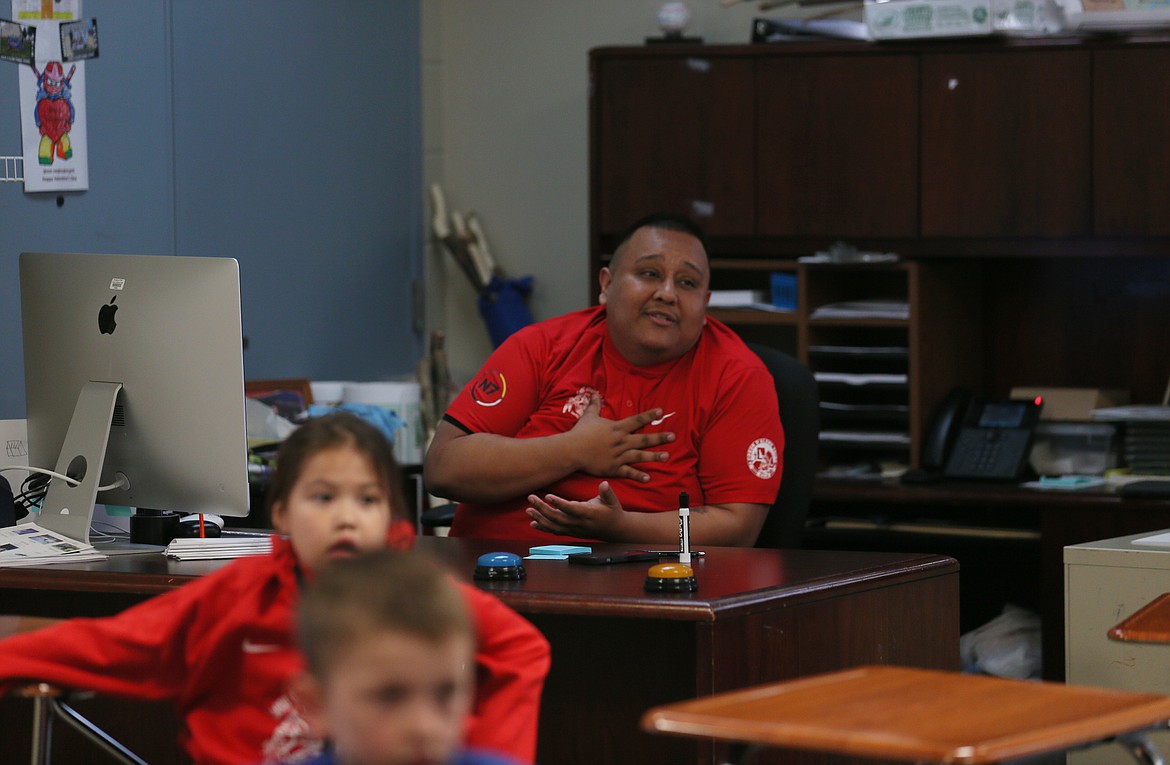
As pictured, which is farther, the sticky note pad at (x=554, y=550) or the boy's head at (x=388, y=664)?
the sticky note pad at (x=554, y=550)

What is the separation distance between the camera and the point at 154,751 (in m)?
2.41

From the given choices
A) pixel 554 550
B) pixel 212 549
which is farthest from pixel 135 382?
pixel 554 550

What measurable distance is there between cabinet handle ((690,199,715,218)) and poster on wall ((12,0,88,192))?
5.20 feet

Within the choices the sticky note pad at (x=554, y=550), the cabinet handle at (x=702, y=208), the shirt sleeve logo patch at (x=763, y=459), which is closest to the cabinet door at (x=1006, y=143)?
the cabinet handle at (x=702, y=208)

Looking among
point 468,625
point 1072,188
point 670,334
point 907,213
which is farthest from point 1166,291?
point 468,625

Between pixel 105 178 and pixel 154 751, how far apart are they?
63.7 inches

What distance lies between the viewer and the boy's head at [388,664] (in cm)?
112

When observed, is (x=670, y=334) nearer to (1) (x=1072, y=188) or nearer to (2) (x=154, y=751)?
(2) (x=154, y=751)

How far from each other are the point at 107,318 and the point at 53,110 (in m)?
1.04

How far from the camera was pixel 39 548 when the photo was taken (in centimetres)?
252

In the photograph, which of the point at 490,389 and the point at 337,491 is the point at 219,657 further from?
the point at 490,389

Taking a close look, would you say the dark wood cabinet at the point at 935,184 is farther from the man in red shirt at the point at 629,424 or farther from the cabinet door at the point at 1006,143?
the man in red shirt at the point at 629,424

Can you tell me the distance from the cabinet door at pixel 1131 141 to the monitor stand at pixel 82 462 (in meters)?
2.48

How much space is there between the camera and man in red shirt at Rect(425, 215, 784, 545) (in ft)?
9.32
